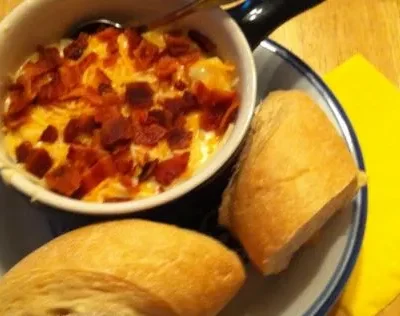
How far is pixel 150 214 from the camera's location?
83 centimetres

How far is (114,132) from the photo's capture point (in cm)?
87

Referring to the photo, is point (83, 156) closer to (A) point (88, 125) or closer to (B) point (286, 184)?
(A) point (88, 125)

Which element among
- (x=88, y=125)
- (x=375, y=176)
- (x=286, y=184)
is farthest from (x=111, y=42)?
(x=375, y=176)

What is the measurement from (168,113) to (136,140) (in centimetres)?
5

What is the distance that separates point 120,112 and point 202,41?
0.50 feet

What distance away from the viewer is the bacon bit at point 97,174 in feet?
2.81

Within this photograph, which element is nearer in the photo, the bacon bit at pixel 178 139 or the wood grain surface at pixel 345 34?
the bacon bit at pixel 178 139

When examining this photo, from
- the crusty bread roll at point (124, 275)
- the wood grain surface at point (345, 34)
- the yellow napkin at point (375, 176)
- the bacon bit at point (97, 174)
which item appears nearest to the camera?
the crusty bread roll at point (124, 275)

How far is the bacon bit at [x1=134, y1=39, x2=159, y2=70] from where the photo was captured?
3.08 ft

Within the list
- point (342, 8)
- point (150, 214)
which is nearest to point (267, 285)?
point (150, 214)

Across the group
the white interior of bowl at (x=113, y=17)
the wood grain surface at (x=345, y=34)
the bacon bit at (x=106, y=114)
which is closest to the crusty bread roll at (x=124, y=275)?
the white interior of bowl at (x=113, y=17)

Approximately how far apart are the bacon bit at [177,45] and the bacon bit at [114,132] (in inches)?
5.0

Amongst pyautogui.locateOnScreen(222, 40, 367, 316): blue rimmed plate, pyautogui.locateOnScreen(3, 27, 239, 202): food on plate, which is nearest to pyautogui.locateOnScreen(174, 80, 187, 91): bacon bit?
pyautogui.locateOnScreen(3, 27, 239, 202): food on plate

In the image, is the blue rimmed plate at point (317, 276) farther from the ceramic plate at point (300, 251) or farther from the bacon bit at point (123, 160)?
the bacon bit at point (123, 160)
